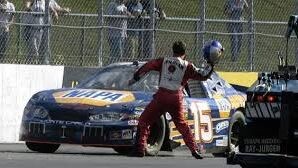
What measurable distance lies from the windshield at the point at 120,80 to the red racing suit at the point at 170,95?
1.10 m

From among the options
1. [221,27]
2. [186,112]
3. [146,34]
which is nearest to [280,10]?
[221,27]

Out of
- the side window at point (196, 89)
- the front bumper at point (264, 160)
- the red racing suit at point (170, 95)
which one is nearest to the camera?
the front bumper at point (264, 160)

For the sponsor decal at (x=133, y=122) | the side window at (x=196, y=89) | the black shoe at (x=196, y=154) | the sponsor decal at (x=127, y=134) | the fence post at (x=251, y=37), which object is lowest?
the black shoe at (x=196, y=154)

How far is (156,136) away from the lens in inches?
609

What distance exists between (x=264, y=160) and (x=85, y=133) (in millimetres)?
4156

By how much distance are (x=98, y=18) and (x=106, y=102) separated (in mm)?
4939

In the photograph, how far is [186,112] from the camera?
1577 centimetres

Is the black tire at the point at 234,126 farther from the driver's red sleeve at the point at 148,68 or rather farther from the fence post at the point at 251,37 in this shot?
the fence post at the point at 251,37

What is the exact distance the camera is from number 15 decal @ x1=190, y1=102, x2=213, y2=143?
15.9m

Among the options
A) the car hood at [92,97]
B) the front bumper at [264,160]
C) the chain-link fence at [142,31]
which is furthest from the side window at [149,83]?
the front bumper at [264,160]

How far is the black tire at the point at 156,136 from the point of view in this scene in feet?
50.5

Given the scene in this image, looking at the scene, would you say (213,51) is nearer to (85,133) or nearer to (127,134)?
(127,134)

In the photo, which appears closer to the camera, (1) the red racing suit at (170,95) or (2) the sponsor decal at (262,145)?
(2) the sponsor decal at (262,145)

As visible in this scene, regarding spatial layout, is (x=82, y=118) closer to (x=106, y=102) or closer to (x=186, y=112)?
(x=106, y=102)
